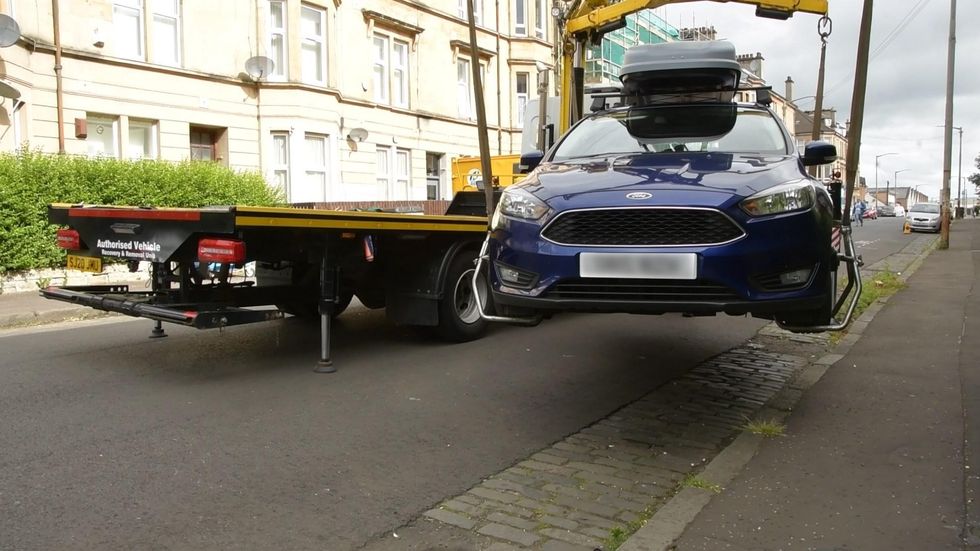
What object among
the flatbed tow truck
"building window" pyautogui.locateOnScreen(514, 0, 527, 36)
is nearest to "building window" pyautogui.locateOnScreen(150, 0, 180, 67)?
the flatbed tow truck

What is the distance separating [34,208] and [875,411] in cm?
1192

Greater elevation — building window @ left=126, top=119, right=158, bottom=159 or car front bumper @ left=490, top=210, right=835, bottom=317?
building window @ left=126, top=119, right=158, bottom=159

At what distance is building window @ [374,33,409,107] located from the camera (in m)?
24.1

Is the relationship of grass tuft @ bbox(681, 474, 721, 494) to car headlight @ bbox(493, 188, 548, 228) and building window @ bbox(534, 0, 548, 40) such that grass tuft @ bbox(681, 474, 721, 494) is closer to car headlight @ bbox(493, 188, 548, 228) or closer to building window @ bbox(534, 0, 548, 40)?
car headlight @ bbox(493, 188, 548, 228)

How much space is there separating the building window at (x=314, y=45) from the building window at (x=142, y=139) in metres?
4.65

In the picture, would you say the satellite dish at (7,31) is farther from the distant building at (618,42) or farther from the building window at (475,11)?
the distant building at (618,42)

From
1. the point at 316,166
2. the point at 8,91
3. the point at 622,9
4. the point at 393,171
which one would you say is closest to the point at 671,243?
the point at 622,9

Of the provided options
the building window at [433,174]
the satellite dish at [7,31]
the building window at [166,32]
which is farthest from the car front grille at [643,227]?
the building window at [433,174]

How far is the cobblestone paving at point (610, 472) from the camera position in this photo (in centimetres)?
355

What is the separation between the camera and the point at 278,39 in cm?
2033

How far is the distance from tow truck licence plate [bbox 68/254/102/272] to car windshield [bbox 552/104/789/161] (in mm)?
3890

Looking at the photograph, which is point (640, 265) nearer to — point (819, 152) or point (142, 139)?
point (819, 152)

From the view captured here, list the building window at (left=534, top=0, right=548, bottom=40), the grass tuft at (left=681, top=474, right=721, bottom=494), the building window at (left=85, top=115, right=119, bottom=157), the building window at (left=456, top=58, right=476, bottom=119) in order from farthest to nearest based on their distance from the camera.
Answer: the building window at (left=534, top=0, right=548, bottom=40), the building window at (left=456, top=58, right=476, bottom=119), the building window at (left=85, top=115, right=119, bottom=157), the grass tuft at (left=681, top=474, right=721, bottom=494)

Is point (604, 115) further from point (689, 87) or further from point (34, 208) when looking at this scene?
point (34, 208)
